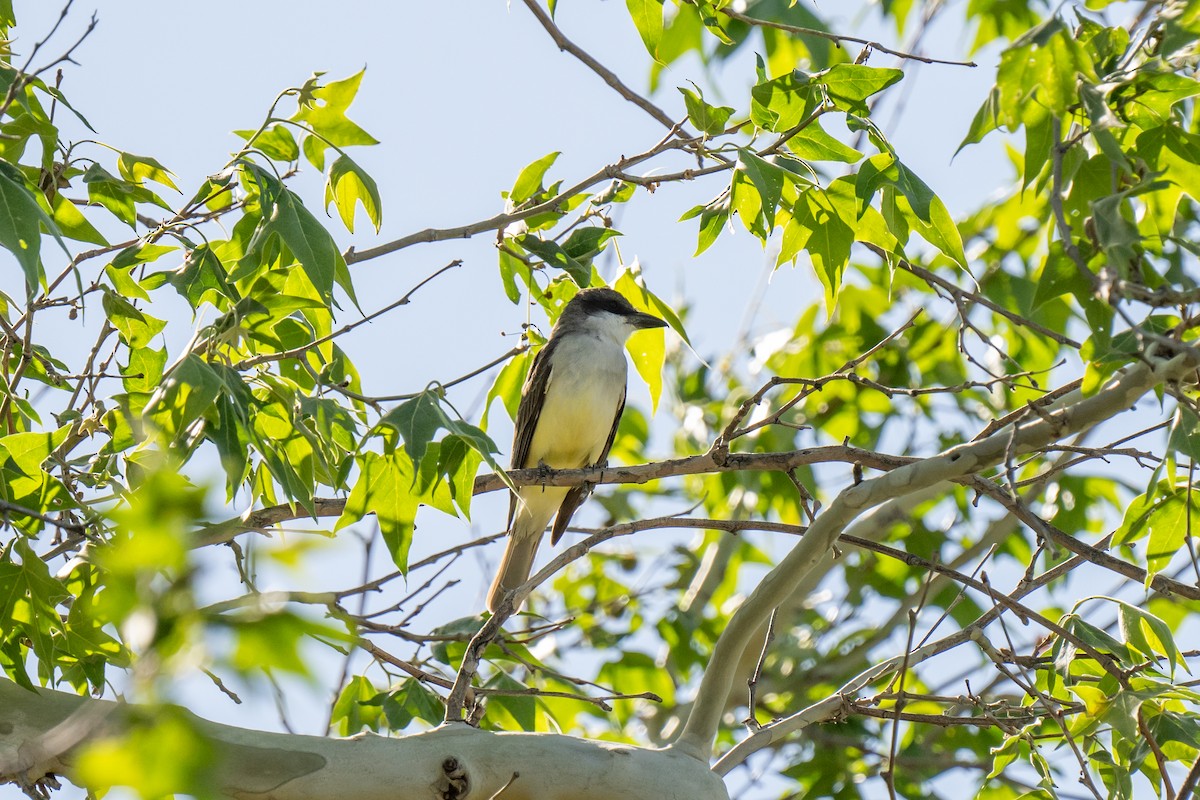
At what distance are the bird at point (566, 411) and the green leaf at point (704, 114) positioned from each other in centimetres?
377

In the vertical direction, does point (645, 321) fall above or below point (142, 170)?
above

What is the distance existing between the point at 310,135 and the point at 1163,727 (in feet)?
11.2

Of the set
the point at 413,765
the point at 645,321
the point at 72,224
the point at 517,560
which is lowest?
the point at 413,765

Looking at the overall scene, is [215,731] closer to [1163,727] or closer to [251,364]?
[251,364]

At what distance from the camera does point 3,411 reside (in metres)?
3.91

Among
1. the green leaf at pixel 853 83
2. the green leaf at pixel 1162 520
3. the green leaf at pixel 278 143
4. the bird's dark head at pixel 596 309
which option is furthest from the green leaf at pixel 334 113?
the bird's dark head at pixel 596 309

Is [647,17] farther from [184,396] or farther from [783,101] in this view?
[184,396]

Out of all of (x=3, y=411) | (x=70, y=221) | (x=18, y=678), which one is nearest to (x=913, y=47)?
(x=70, y=221)

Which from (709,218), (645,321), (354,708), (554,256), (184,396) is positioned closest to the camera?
(184,396)

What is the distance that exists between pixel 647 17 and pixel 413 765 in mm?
2535

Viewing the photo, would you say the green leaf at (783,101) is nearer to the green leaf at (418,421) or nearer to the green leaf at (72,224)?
the green leaf at (418,421)

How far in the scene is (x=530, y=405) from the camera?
808 centimetres

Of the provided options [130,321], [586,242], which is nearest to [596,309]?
[586,242]

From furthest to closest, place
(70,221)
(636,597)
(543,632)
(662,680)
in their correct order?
(636,597)
(662,680)
(543,632)
(70,221)
